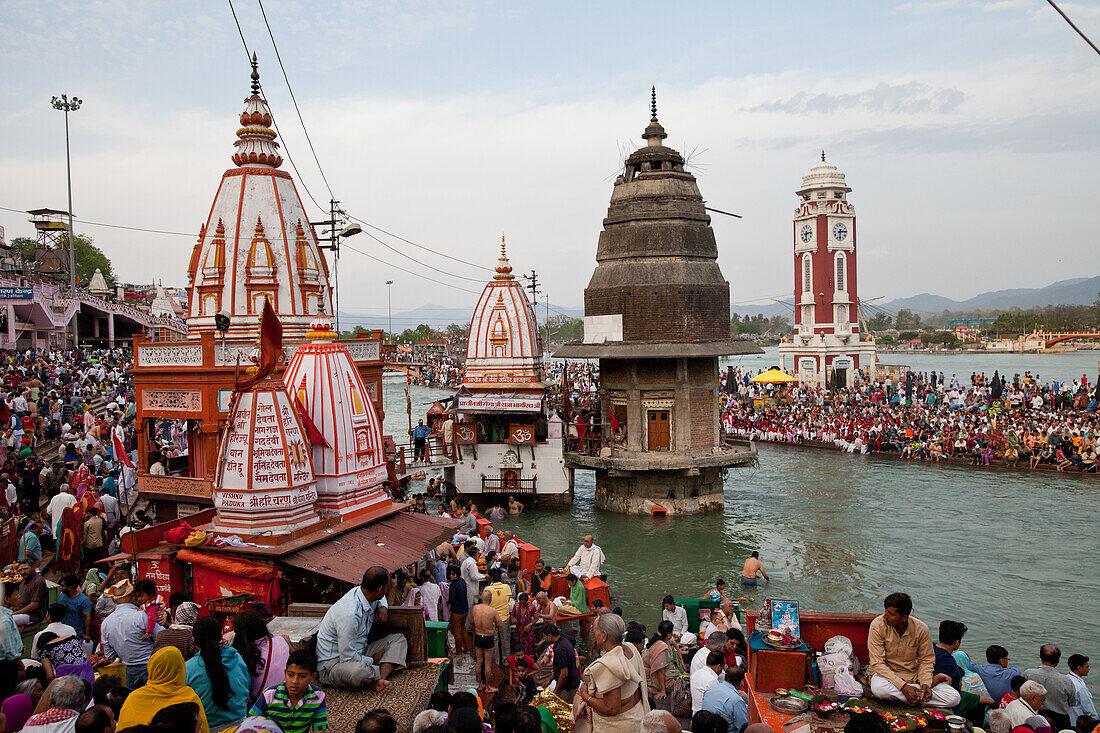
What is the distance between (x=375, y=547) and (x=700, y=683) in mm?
4687

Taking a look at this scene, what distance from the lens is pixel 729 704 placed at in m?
6.28

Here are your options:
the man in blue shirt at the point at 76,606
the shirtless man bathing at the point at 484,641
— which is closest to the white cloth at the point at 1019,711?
the shirtless man bathing at the point at 484,641

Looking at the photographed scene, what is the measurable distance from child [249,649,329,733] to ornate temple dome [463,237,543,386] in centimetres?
1901

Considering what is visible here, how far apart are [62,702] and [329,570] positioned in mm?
4270

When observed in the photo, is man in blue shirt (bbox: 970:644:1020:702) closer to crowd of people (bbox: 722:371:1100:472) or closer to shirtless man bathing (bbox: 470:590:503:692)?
shirtless man bathing (bbox: 470:590:503:692)

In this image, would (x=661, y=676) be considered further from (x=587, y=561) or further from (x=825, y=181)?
(x=825, y=181)

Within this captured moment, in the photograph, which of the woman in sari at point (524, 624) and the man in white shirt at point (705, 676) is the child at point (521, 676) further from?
the man in white shirt at point (705, 676)

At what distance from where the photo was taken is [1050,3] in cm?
639

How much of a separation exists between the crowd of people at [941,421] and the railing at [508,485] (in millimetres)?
15075

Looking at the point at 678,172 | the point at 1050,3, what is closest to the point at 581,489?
the point at 678,172

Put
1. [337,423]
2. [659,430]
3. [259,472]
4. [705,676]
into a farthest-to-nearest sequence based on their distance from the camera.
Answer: [659,430] < [337,423] < [259,472] < [705,676]

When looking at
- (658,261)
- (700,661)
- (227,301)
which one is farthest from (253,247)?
(700,661)

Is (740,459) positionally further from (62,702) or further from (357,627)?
(62,702)

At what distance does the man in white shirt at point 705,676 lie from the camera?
7.27 meters
